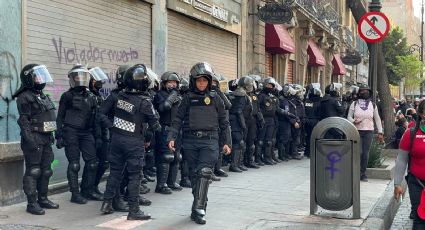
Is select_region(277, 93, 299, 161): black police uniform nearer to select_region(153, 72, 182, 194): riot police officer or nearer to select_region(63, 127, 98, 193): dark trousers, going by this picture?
select_region(153, 72, 182, 194): riot police officer

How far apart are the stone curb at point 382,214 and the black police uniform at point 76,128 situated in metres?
3.61

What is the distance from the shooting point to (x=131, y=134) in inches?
263

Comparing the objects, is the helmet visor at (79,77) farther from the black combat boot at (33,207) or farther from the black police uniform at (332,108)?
the black police uniform at (332,108)

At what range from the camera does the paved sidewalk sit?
24.1 feet

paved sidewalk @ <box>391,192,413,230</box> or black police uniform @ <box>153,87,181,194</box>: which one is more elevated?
black police uniform @ <box>153,87,181,194</box>

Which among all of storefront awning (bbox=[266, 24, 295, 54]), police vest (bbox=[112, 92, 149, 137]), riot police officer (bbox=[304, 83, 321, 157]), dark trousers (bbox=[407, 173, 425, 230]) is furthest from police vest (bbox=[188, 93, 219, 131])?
storefront awning (bbox=[266, 24, 295, 54])

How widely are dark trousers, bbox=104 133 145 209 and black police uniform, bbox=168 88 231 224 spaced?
17.4 inches

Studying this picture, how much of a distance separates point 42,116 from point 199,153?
1947 millimetres

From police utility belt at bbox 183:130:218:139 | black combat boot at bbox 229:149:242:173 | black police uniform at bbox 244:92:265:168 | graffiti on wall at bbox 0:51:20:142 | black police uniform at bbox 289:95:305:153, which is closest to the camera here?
police utility belt at bbox 183:130:218:139

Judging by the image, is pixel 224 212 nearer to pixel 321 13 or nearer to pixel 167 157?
pixel 167 157

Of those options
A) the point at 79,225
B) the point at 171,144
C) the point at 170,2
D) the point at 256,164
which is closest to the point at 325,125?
the point at 171,144

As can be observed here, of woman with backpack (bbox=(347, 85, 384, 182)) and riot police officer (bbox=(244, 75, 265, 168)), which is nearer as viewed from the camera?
woman with backpack (bbox=(347, 85, 384, 182))

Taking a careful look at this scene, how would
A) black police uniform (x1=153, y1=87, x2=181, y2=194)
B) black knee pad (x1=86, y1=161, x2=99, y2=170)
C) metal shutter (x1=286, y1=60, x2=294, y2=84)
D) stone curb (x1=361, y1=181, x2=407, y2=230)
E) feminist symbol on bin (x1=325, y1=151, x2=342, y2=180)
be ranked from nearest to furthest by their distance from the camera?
stone curb (x1=361, y1=181, x2=407, y2=230) → feminist symbol on bin (x1=325, y1=151, x2=342, y2=180) → black knee pad (x1=86, y1=161, x2=99, y2=170) → black police uniform (x1=153, y1=87, x2=181, y2=194) → metal shutter (x1=286, y1=60, x2=294, y2=84)

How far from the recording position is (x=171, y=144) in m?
6.77
